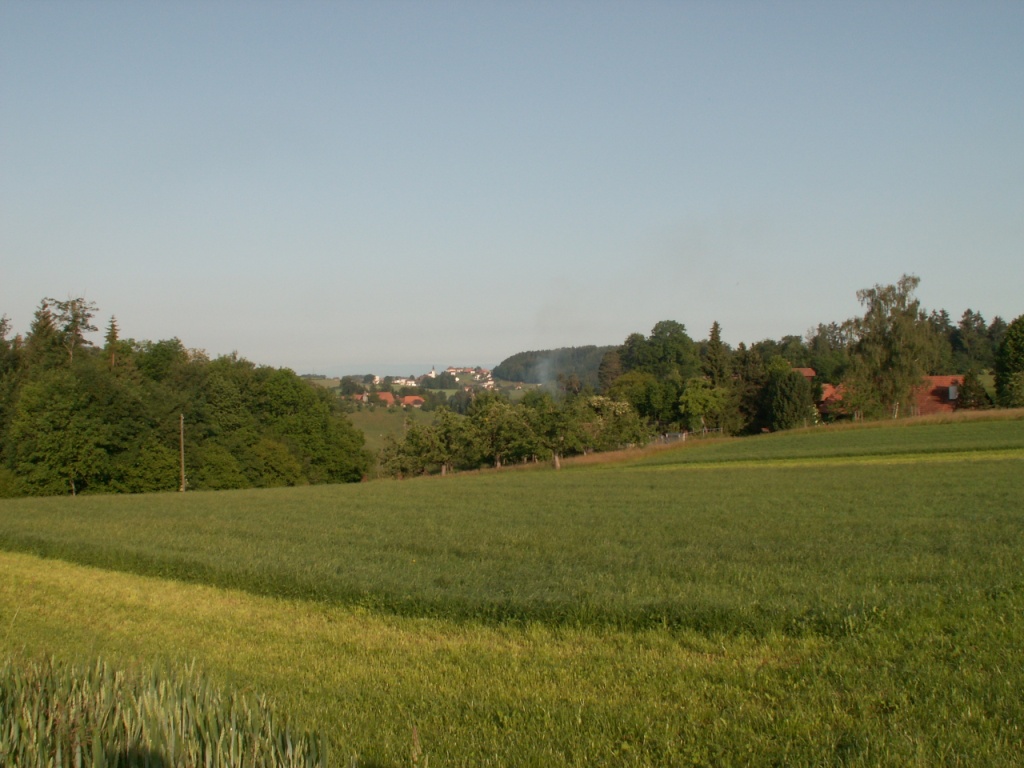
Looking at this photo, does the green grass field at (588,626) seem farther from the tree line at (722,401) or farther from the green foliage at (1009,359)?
the green foliage at (1009,359)

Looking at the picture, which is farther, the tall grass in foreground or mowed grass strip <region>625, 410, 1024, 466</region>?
mowed grass strip <region>625, 410, 1024, 466</region>

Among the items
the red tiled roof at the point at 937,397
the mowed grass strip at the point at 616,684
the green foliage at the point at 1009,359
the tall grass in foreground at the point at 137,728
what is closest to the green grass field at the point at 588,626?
the mowed grass strip at the point at 616,684

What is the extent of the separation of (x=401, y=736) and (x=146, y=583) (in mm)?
8882

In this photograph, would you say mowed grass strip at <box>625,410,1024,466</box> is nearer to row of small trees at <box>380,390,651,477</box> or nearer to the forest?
row of small trees at <box>380,390,651,477</box>

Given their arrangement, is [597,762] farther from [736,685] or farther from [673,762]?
[736,685]

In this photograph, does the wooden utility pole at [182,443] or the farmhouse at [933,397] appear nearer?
the wooden utility pole at [182,443]

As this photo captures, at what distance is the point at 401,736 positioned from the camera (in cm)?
541

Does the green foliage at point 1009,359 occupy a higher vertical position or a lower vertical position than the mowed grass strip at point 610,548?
higher

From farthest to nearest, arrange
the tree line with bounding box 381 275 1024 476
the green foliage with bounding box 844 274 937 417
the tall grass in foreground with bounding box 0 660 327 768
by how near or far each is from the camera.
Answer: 1. the green foliage with bounding box 844 274 937 417
2. the tree line with bounding box 381 275 1024 476
3. the tall grass in foreground with bounding box 0 660 327 768

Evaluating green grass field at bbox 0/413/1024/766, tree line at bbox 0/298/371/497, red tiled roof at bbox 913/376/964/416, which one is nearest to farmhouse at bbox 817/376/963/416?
red tiled roof at bbox 913/376/964/416

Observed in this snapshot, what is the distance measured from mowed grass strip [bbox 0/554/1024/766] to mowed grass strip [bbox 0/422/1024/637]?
50 centimetres

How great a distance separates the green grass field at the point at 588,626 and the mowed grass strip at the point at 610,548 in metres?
0.06

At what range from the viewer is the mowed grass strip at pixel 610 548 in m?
8.68

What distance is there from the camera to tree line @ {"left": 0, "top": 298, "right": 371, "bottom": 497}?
62.7 m
